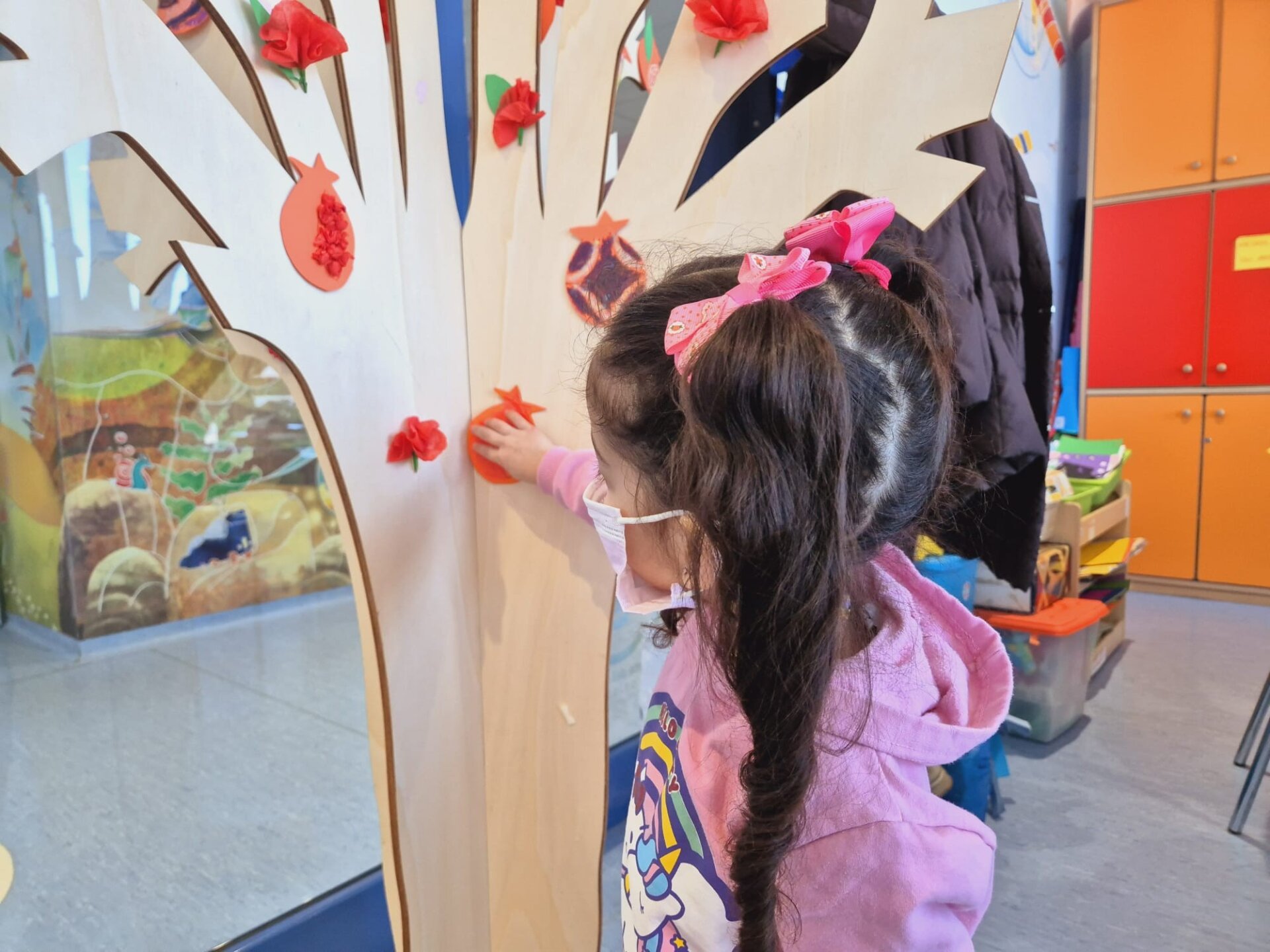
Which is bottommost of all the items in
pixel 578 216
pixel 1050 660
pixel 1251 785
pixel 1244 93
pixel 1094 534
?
pixel 1251 785

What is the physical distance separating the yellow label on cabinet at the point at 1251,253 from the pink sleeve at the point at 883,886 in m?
3.80

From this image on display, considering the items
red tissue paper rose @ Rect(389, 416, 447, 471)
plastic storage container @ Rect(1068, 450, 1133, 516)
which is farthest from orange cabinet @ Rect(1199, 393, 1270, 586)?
red tissue paper rose @ Rect(389, 416, 447, 471)

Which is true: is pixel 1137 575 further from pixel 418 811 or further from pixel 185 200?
pixel 185 200

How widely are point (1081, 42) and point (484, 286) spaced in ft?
13.7

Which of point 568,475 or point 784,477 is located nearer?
point 784,477

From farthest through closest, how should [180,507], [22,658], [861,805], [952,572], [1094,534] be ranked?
[1094,534] → [952,572] → [180,507] → [22,658] → [861,805]

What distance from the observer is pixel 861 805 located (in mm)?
626

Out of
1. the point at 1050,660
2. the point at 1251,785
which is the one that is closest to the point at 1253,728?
the point at 1251,785

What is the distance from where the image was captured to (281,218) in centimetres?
80

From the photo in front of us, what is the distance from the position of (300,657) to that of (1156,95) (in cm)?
408

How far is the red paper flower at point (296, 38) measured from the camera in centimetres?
76

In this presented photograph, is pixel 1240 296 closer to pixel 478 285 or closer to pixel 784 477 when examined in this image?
pixel 478 285

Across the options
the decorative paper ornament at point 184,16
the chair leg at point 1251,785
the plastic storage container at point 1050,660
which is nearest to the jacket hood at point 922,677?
the decorative paper ornament at point 184,16

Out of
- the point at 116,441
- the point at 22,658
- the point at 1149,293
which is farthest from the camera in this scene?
the point at 1149,293
